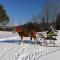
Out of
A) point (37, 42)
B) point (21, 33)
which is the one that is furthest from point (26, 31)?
point (37, 42)

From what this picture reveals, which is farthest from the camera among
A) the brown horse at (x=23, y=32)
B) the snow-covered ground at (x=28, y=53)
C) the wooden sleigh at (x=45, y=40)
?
the wooden sleigh at (x=45, y=40)

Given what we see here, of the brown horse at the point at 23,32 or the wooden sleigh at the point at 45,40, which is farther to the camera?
the wooden sleigh at the point at 45,40

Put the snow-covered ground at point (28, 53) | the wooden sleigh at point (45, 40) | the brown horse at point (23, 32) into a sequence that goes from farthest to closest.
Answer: the wooden sleigh at point (45, 40), the brown horse at point (23, 32), the snow-covered ground at point (28, 53)

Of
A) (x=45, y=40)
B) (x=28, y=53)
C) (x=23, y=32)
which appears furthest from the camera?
(x=45, y=40)

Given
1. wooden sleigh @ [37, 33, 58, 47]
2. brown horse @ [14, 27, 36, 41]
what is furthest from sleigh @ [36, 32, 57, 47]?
brown horse @ [14, 27, 36, 41]

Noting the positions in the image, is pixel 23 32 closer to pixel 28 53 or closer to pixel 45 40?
pixel 45 40

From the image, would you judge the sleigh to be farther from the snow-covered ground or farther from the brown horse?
the snow-covered ground

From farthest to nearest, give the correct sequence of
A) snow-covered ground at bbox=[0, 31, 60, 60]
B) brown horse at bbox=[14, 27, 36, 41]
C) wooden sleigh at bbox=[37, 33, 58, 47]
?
wooden sleigh at bbox=[37, 33, 58, 47]
brown horse at bbox=[14, 27, 36, 41]
snow-covered ground at bbox=[0, 31, 60, 60]

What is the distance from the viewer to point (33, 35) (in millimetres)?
7883

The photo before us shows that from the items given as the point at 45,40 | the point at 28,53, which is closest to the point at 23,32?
the point at 45,40

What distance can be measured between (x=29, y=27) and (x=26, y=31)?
0.94 ft

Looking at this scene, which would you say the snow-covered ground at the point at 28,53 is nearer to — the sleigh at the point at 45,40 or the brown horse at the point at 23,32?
the brown horse at the point at 23,32

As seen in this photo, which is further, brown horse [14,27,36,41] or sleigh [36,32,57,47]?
sleigh [36,32,57,47]

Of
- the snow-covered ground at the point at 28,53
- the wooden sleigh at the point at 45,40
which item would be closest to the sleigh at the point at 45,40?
the wooden sleigh at the point at 45,40
